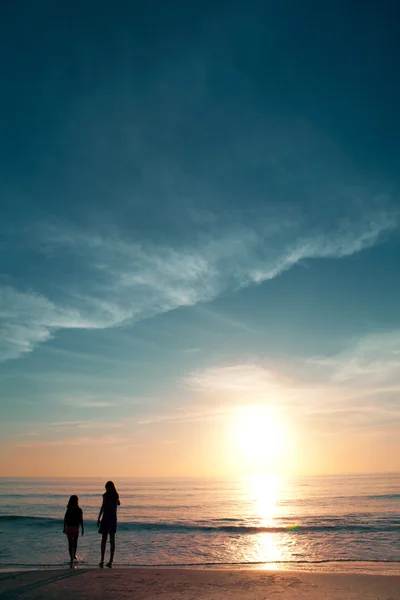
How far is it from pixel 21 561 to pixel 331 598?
528 inches

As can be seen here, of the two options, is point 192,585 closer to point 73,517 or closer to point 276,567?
point 73,517

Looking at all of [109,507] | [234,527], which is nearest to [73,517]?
[109,507]

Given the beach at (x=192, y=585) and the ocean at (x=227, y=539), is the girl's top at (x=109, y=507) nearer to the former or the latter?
the beach at (x=192, y=585)

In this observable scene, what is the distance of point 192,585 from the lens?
36.3 feet

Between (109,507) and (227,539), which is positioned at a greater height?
(109,507)

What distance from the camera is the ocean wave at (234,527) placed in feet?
94.0

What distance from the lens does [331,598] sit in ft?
31.9

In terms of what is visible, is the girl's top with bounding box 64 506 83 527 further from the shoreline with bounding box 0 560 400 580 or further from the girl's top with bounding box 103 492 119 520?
the shoreline with bounding box 0 560 400 580

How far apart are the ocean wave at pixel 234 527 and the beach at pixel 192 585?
57.8 ft

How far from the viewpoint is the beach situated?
9766mm

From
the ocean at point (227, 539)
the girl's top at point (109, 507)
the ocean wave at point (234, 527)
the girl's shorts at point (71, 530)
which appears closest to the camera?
the girl's top at point (109, 507)

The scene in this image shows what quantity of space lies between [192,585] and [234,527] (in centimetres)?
2224

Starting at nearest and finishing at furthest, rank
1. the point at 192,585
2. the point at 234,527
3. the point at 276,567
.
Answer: the point at 192,585
the point at 276,567
the point at 234,527

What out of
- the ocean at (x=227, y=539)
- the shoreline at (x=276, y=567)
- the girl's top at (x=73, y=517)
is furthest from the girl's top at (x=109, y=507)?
the ocean at (x=227, y=539)
